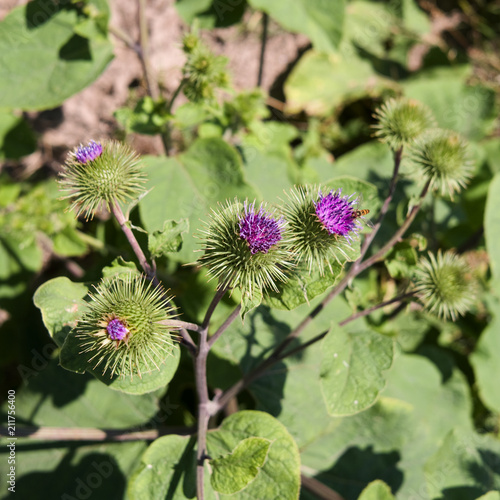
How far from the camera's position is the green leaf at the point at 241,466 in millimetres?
A: 1920

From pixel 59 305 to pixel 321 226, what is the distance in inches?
49.0

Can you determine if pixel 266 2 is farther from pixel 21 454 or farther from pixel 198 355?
pixel 21 454

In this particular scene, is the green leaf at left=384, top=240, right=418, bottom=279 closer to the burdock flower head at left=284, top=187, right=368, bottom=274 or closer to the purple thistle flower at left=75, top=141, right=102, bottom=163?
the burdock flower head at left=284, top=187, right=368, bottom=274

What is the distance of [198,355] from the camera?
218 cm

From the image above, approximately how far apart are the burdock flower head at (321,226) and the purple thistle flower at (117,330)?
2.27 ft

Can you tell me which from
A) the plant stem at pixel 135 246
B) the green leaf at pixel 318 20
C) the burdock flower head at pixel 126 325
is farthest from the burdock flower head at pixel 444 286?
the green leaf at pixel 318 20

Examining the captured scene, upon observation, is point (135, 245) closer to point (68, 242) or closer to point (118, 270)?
point (118, 270)

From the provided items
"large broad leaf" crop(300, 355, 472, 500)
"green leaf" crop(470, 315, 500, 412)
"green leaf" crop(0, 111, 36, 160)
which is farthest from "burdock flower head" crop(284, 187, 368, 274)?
"green leaf" crop(0, 111, 36, 160)

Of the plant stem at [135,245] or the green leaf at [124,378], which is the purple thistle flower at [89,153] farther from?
the green leaf at [124,378]

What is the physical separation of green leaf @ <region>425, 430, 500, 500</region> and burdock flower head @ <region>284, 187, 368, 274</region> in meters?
1.86

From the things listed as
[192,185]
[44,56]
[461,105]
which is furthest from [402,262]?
[44,56]

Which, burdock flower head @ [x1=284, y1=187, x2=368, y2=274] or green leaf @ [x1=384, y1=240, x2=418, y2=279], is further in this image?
green leaf @ [x1=384, y1=240, x2=418, y2=279]

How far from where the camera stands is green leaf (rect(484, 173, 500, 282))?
3.23m

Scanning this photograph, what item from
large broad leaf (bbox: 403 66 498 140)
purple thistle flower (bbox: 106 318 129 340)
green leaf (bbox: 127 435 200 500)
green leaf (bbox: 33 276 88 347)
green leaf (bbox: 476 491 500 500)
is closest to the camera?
purple thistle flower (bbox: 106 318 129 340)
